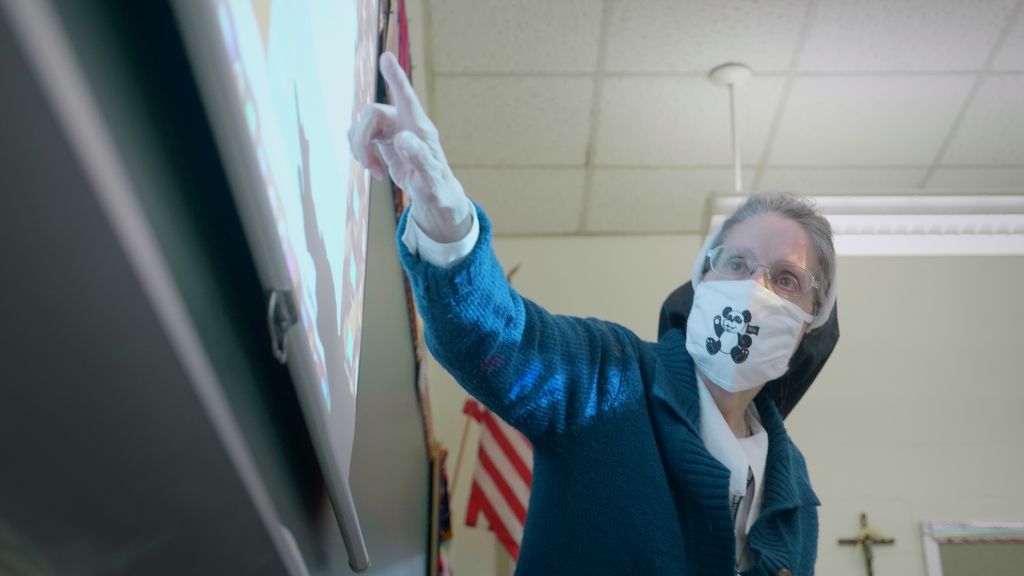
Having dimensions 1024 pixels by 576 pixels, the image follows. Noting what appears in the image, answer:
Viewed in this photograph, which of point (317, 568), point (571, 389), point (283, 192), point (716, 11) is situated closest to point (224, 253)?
point (283, 192)

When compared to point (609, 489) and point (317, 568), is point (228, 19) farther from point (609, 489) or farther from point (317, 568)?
point (609, 489)

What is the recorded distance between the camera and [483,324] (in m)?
1.04

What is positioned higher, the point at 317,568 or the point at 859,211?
the point at 317,568

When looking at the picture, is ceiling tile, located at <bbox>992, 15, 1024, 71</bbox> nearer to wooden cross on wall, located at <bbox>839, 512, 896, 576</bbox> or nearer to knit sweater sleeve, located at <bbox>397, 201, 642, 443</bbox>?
wooden cross on wall, located at <bbox>839, 512, 896, 576</bbox>

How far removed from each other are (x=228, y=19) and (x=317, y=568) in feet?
1.97

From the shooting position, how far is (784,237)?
148 cm

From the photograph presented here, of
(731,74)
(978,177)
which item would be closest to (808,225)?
(731,74)

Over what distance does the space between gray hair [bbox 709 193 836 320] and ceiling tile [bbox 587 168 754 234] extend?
2.14 meters

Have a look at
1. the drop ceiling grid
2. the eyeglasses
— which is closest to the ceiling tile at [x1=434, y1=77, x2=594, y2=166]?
the drop ceiling grid

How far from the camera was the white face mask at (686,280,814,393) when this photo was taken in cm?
139

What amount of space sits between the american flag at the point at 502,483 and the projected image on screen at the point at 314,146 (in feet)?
6.47

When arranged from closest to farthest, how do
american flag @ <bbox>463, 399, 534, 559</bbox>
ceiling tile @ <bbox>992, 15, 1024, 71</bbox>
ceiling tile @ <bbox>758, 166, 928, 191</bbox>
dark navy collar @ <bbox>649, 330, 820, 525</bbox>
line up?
1. dark navy collar @ <bbox>649, 330, 820, 525</bbox>
2. ceiling tile @ <bbox>992, 15, 1024, 71</bbox>
3. american flag @ <bbox>463, 399, 534, 559</bbox>
4. ceiling tile @ <bbox>758, 166, 928, 191</bbox>

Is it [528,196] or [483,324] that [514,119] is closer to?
[528,196]

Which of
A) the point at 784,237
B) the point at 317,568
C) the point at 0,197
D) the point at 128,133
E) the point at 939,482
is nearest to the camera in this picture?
the point at 0,197
